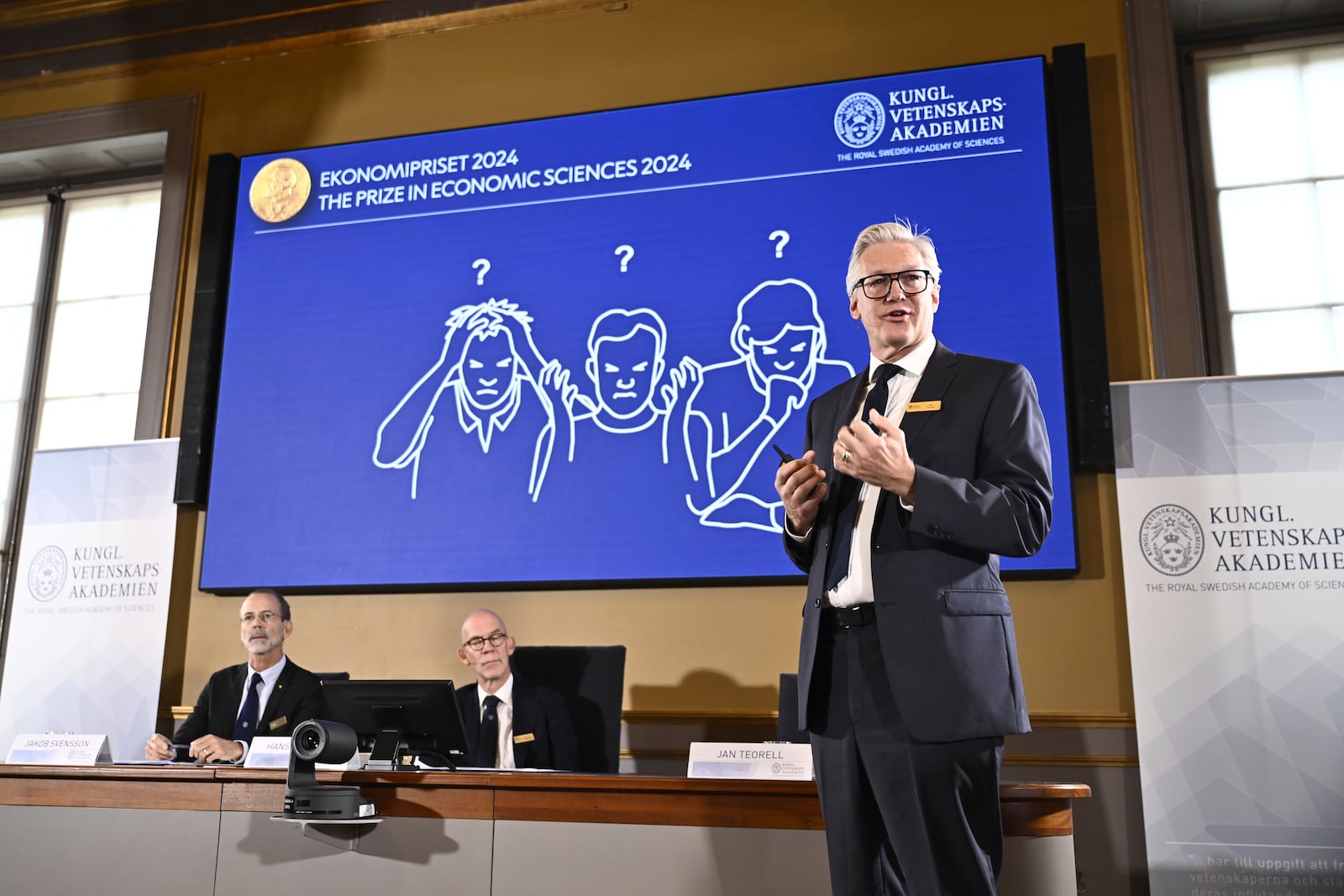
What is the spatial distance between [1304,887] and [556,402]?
2.88 m

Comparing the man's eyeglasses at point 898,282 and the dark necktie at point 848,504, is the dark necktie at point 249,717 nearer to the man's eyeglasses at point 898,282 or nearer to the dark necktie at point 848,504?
the dark necktie at point 848,504

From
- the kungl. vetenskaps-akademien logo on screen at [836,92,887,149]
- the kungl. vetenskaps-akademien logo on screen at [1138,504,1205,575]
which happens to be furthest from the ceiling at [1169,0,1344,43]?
the kungl. vetenskaps-akademien logo on screen at [1138,504,1205,575]

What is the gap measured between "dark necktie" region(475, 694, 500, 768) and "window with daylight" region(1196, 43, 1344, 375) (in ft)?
9.51

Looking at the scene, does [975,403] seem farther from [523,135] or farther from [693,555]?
[523,135]

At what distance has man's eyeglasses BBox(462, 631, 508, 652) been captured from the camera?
3.69 meters

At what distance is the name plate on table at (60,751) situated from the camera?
3.04 meters

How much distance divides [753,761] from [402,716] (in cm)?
98

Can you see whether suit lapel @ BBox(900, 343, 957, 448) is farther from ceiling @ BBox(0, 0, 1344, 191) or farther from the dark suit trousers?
ceiling @ BBox(0, 0, 1344, 191)

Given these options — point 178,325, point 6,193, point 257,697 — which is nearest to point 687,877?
point 257,697

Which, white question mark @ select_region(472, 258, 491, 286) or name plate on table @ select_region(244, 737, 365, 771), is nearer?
name plate on table @ select_region(244, 737, 365, 771)

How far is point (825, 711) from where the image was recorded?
1749mm

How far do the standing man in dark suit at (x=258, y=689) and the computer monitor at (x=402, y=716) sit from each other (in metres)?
1.02

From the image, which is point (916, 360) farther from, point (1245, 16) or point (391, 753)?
point (1245, 16)

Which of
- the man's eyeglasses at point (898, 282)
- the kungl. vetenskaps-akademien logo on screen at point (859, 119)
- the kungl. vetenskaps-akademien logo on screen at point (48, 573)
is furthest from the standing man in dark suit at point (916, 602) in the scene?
the kungl. vetenskaps-akademien logo on screen at point (48, 573)
